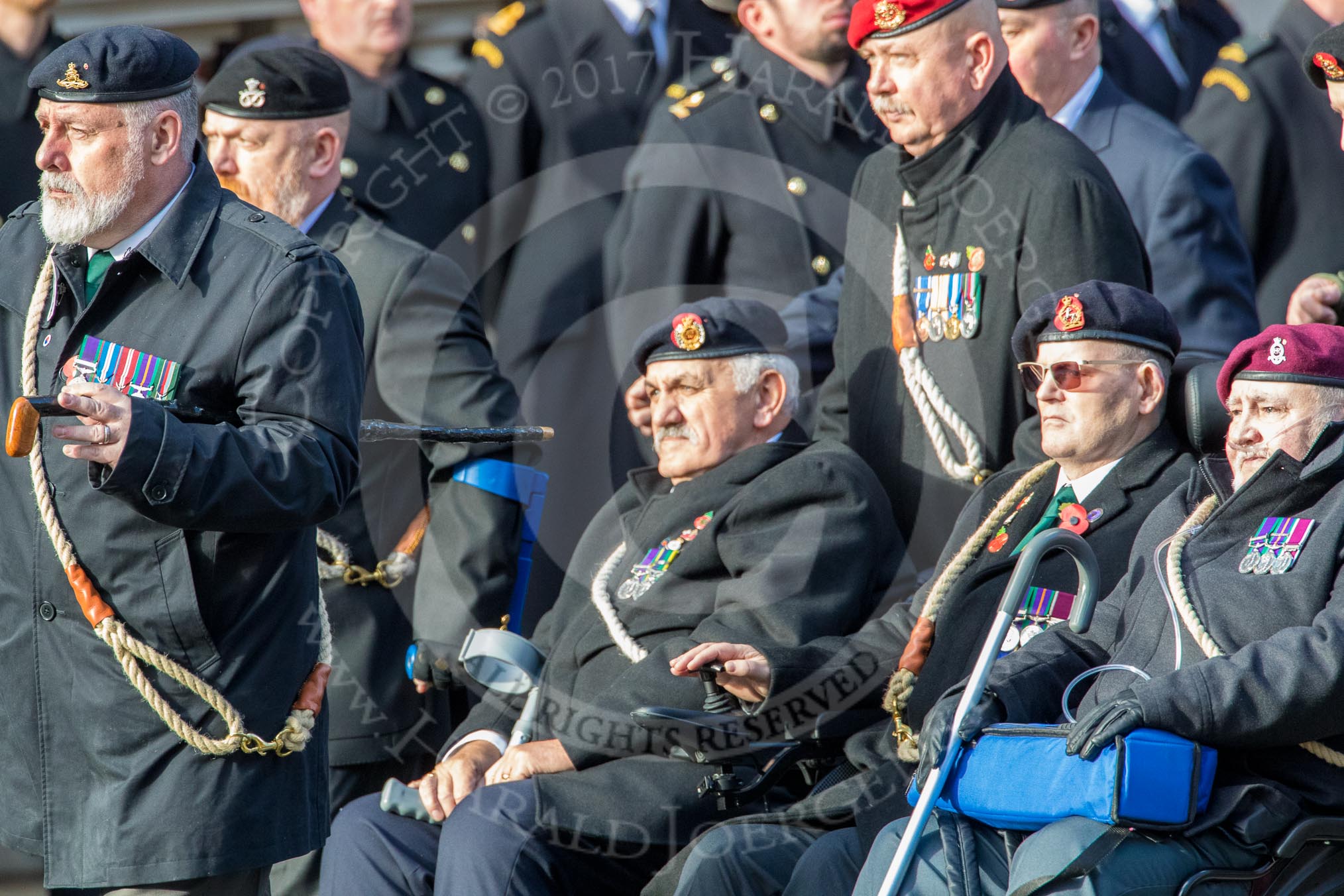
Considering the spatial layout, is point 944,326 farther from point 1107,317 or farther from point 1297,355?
point 1297,355

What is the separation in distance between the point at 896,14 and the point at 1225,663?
190cm

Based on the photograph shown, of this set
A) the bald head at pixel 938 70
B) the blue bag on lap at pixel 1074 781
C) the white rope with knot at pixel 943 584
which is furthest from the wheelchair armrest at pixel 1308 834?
the bald head at pixel 938 70

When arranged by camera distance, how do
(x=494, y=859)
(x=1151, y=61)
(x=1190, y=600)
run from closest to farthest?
1. (x=1190, y=600)
2. (x=494, y=859)
3. (x=1151, y=61)

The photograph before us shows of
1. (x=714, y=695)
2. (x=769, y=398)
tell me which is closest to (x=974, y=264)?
(x=769, y=398)

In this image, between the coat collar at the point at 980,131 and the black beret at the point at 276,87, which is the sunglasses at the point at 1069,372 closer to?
the coat collar at the point at 980,131

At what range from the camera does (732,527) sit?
4.40m

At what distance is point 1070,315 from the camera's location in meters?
4.09

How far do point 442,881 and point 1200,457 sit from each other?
1.77 m

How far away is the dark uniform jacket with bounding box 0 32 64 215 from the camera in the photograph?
20.3ft

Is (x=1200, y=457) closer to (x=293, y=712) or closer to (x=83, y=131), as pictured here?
(x=293, y=712)

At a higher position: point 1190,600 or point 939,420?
point 1190,600

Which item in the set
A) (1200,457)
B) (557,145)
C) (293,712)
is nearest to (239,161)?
(557,145)

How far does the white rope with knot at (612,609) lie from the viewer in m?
4.39

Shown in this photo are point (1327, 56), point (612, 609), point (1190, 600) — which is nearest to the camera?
point (1190, 600)
